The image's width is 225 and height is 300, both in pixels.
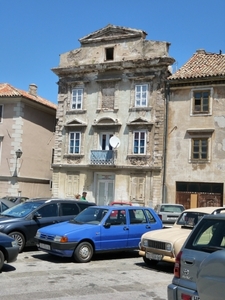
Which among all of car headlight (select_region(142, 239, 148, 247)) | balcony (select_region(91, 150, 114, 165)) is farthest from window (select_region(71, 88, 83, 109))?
car headlight (select_region(142, 239, 148, 247))

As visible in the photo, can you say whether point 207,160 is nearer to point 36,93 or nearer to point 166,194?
point 166,194

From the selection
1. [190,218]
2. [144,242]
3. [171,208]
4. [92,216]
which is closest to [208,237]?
[144,242]

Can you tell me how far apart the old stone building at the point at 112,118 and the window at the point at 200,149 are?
2.14 metres

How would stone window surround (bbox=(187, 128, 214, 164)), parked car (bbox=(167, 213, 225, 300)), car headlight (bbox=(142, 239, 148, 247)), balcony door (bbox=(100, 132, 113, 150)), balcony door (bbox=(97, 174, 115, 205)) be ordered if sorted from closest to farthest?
parked car (bbox=(167, 213, 225, 300)) → car headlight (bbox=(142, 239, 148, 247)) → stone window surround (bbox=(187, 128, 214, 164)) → balcony door (bbox=(97, 174, 115, 205)) → balcony door (bbox=(100, 132, 113, 150))

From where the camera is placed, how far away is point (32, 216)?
13109mm

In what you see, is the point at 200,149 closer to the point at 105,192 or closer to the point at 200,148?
the point at 200,148

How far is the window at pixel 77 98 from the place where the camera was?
29.3 m

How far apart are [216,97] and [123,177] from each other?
787 cm

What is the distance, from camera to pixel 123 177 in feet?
89.5

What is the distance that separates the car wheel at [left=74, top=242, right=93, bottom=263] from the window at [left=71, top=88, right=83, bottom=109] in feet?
61.5

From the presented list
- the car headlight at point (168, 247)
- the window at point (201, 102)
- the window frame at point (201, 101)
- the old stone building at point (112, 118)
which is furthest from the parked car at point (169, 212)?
the car headlight at point (168, 247)

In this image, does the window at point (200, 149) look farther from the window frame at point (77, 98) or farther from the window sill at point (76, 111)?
the window frame at point (77, 98)

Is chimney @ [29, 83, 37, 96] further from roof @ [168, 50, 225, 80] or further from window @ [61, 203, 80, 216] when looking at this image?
window @ [61, 203, 80, 216]

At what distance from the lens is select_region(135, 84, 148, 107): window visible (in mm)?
27516
